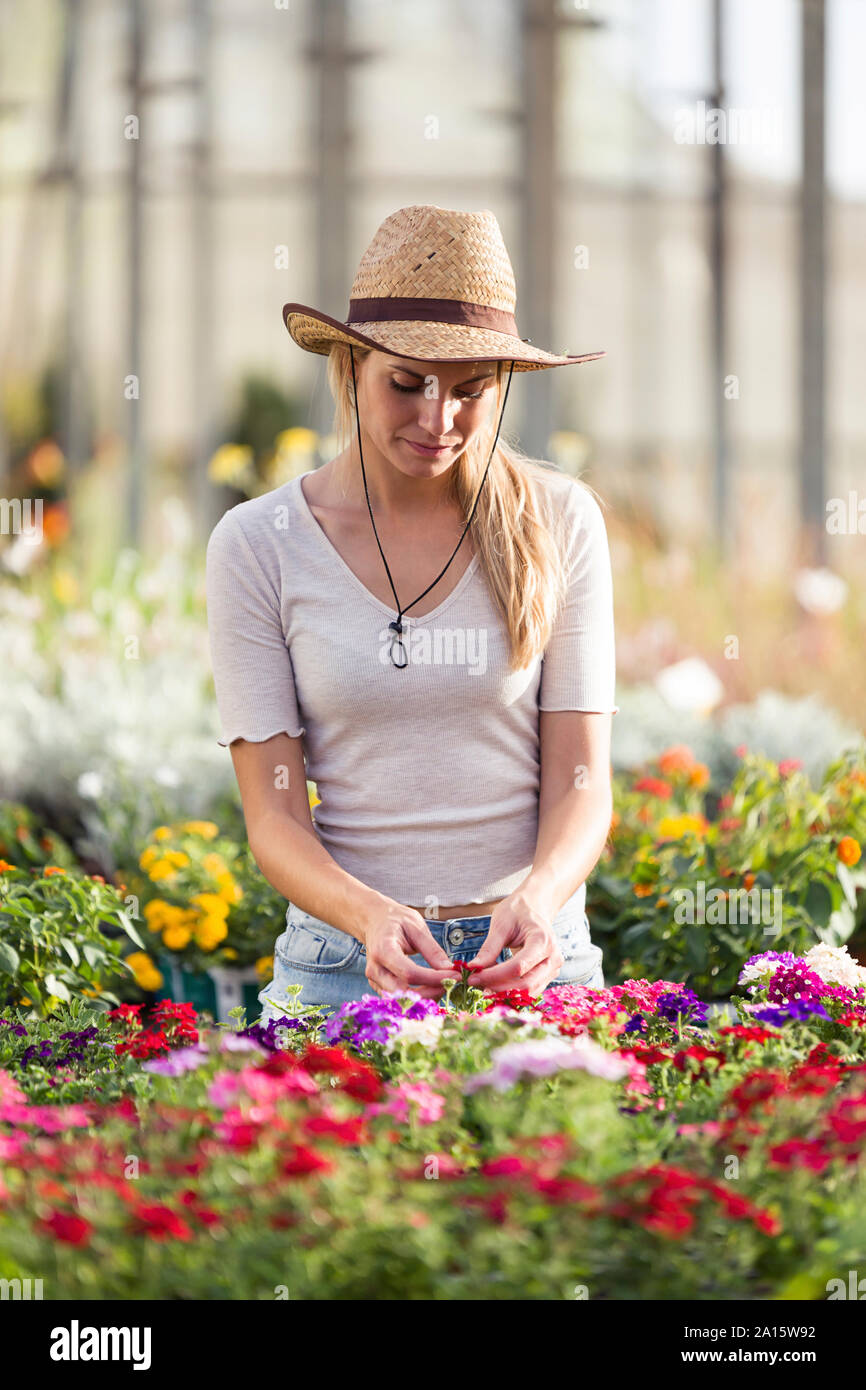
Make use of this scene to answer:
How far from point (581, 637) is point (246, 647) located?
0.52 m

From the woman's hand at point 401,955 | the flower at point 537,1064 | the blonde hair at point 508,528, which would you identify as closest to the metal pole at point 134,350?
the blonde hair at point 508,528

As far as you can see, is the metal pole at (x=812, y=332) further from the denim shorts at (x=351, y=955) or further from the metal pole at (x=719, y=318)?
the denim shorts at (x=351, y=955)

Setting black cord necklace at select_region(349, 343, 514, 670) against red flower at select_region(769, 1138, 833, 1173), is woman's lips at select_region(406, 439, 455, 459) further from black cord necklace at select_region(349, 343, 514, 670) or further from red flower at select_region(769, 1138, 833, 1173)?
red flower at select_region(769, 1138, 833, 1173)

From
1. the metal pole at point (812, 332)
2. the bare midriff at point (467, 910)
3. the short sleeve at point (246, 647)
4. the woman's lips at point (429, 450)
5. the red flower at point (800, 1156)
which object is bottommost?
the red flower at point (800, 1156)

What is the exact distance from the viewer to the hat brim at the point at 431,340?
1928 millimetres

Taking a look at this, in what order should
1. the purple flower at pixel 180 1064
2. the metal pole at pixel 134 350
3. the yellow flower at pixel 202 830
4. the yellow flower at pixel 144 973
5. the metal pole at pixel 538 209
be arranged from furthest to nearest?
the metal pole at pixel 134 350 → the metal pole at pixel 538 209 → the yellow flower at pixel 202 830 → the yellow flower at pixel 144 973 → the purple flower at pixel 180 1064

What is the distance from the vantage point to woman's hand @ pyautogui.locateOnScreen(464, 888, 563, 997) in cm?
183

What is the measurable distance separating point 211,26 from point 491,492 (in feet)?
20.1

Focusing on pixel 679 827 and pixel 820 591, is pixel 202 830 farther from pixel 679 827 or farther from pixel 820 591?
pixel 820 591

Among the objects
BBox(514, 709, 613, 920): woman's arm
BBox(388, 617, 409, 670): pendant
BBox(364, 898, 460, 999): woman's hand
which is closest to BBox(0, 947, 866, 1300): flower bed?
BBox(364, 898, 460, 999): woman's hand

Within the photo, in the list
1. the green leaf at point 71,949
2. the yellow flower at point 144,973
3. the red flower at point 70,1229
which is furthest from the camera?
the yellow flower at point 144,973

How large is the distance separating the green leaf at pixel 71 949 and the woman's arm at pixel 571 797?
811 mm

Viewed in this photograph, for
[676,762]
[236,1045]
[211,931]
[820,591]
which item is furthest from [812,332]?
[236,1045]

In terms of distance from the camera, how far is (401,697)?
2145mm
